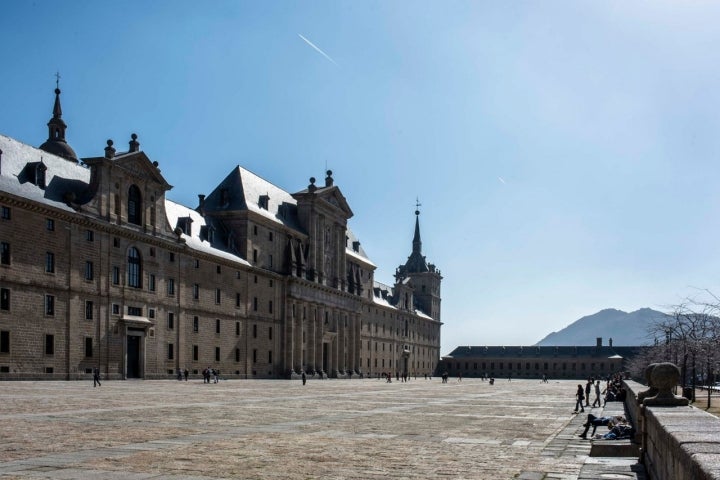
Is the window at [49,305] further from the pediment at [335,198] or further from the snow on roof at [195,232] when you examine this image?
the pediment at [335,198]

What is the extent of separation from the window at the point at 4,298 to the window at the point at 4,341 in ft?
5.07

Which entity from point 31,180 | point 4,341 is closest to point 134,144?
point 31,180

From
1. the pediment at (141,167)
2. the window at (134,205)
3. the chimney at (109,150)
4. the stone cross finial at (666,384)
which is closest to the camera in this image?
the stone cross finial at (666,384)

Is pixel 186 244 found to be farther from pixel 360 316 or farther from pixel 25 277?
pixel 360 316

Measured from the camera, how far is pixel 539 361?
573 ft

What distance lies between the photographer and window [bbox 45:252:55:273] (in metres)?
52.9

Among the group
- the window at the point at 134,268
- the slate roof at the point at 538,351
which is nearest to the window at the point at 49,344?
the window at the point at 134,268

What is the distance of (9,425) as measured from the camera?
20.0 m

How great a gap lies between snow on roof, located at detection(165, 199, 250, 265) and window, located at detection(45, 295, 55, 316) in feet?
57.8

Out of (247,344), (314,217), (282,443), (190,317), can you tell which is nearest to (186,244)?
(190,317)

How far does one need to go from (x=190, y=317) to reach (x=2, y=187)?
23.9 m

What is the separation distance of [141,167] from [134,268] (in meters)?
8.17

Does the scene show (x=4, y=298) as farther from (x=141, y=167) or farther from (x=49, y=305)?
(x=141, y=167)

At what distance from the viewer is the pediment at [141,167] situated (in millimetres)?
61203
